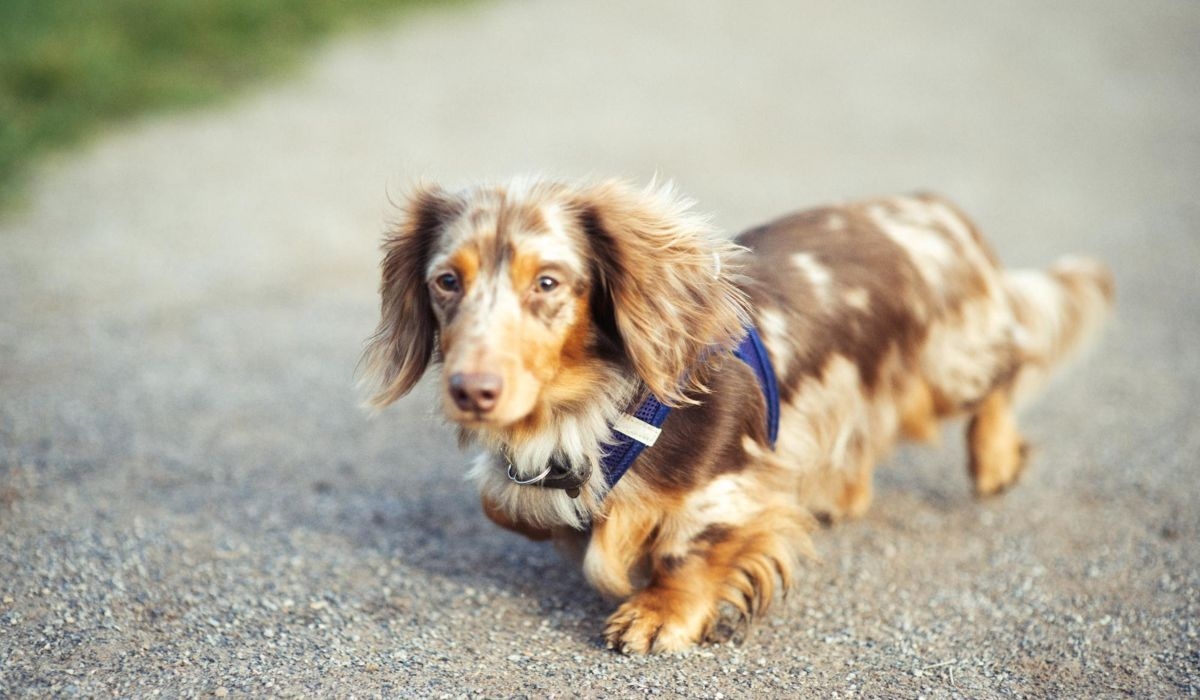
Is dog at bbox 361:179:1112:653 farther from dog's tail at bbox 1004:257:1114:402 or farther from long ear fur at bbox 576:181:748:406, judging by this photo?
dog's tail at bbox 1004:257:1114:402

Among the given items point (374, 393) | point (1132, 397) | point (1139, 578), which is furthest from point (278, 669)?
point (1132, 397)

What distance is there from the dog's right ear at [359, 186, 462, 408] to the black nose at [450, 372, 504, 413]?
0.51 m

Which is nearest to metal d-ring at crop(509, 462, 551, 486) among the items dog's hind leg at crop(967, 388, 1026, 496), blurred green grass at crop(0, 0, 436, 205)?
dog's hind leg at crop(967, 388, 1026, 496)

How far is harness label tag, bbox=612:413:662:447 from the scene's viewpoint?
2986 millimetres

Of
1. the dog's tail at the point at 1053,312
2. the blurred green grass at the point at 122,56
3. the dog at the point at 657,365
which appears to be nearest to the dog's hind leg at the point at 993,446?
the dog's tail at the point at 1053,312

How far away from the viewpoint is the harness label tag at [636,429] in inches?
118

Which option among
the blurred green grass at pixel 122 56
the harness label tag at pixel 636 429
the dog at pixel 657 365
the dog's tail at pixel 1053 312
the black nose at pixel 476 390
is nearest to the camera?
the black nose at pixel 476 390

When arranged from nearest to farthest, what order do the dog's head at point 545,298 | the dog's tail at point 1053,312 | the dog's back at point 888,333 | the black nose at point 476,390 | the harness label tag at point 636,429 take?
the black nose at point 476,390
the dog's head at point 545,298
the harness label tag at point 636,429
the dog's back at point 888,333
the dog's tail at point 1053,312

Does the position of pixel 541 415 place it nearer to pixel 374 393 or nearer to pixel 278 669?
pixel 374 393

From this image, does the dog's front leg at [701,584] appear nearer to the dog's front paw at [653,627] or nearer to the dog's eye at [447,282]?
the dog's front paw at [653,627]

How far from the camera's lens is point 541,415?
298 centimetres

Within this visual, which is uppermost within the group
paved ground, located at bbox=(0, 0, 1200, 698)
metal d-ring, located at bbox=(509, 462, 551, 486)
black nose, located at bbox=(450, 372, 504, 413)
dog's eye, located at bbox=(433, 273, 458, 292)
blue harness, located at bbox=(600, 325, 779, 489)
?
dog's eye, located at bbox=(433, 273, 458, 292)

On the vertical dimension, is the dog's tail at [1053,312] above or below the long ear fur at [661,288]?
below

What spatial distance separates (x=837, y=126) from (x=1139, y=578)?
7618mm
